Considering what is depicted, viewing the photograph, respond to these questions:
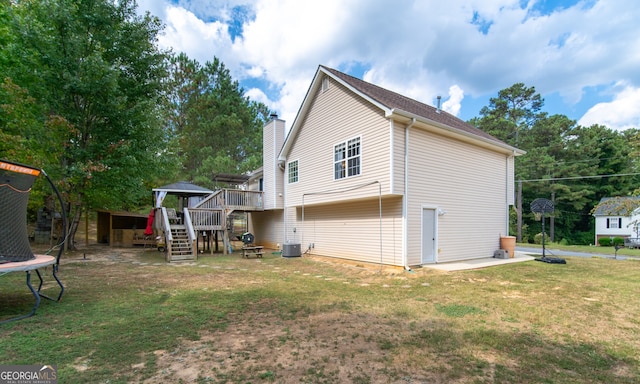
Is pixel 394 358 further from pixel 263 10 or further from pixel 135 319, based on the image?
pixel 263 10

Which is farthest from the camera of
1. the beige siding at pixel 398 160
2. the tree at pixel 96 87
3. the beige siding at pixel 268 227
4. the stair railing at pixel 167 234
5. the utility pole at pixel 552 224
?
the utility pole at pixel 552 224

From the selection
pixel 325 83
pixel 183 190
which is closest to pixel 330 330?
pixel 325 83

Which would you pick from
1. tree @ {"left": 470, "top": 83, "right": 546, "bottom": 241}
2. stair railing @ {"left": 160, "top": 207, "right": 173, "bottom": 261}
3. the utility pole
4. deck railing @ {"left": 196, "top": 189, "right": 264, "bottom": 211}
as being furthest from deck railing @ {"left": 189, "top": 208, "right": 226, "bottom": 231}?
the utility pole

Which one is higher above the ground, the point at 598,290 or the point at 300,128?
the point at 300,128

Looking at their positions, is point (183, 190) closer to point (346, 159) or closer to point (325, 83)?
point (325, 83)

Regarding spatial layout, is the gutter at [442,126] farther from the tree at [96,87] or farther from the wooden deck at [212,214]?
the tree at [96,87]

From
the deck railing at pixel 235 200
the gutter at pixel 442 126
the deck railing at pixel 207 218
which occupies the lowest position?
the deck railing at pixel 207 218

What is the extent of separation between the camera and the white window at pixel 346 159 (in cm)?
1123

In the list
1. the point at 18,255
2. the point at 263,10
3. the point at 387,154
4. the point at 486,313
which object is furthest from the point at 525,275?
the point at 263,10

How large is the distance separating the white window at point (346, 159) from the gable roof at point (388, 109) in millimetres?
1719

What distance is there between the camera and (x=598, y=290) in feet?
22.6

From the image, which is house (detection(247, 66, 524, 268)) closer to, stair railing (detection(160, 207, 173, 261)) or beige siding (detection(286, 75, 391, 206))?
beige siding (detection(286, 75, 391, 206))

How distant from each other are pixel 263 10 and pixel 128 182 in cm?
910

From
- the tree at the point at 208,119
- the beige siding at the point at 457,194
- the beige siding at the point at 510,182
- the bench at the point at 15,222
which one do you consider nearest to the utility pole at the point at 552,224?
the beige siding at the point at 510,182
